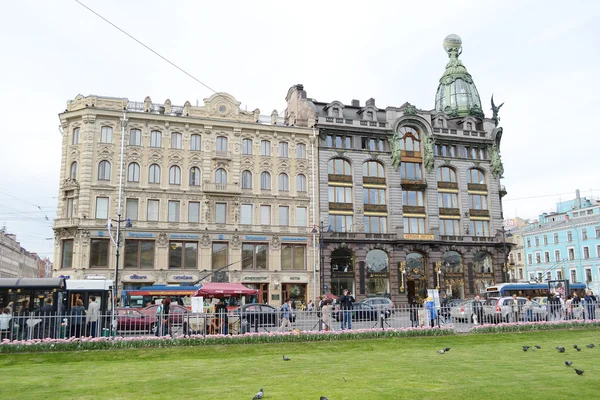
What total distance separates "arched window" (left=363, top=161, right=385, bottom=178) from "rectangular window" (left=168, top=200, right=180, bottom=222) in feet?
65.8

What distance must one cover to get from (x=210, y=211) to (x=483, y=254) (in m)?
31.2

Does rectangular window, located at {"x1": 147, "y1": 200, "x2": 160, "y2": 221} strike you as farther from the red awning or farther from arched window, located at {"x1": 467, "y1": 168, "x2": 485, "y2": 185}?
arched window, located at {"x1": 467, "y1": 168, "x2": 485, "y2": 185}

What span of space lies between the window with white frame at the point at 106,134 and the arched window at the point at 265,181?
14.6m

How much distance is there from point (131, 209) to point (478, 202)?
125 feet

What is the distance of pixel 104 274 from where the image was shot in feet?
149

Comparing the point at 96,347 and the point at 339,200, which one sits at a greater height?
the point at 339,200

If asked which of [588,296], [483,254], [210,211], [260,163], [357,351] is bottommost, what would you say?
[357,351]

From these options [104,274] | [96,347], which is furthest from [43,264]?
[96,347]

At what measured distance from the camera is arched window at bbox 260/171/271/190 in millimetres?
Answer: 52094

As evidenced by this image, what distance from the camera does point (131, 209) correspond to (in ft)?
157

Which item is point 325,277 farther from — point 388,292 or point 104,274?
point 104,274

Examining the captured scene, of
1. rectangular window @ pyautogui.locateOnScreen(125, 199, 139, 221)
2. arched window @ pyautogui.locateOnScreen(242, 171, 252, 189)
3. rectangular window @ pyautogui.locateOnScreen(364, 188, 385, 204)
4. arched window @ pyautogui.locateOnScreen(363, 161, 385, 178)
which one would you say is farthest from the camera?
arched window @ pyautogui.locateOnScreen(363, 161, 385, 178)

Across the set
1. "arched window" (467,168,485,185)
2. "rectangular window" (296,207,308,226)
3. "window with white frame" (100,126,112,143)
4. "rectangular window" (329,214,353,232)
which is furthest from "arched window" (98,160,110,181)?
"arched window" (467,168,485,185)

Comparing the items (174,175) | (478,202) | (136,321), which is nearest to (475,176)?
(478,202)
